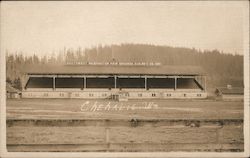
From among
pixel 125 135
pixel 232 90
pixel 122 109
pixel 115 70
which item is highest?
pixel 115 70

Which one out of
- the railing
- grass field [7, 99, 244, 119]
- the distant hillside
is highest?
the distant hillside

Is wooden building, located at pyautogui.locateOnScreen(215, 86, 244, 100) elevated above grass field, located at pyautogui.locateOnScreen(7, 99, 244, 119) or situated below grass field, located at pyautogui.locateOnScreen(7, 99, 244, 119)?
above

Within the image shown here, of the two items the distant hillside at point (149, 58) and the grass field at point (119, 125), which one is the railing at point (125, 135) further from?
the distant hillside at point (149, 58)

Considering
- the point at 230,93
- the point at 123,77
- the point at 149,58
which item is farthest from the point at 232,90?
the point at 123,77

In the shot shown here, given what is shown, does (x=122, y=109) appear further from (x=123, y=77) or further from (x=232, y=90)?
(x=232, y=90)

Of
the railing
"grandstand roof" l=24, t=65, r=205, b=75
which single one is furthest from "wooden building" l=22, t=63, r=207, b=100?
the railing

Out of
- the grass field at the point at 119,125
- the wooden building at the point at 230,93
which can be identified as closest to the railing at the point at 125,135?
the grass field at the point at 119,125

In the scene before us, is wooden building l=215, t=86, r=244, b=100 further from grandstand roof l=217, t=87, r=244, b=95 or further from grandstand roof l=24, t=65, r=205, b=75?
grandstand roof l=24, t=65, r=205, b=75

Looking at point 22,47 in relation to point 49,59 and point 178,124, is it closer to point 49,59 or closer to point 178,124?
point 49,59
